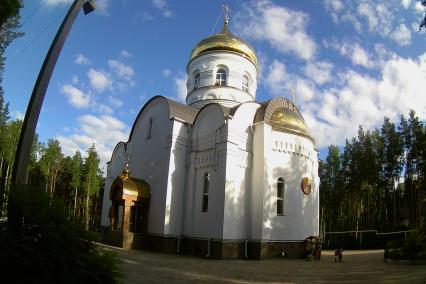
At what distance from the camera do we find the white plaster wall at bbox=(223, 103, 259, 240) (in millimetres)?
14977

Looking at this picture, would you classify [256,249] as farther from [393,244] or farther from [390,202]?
[390,202]

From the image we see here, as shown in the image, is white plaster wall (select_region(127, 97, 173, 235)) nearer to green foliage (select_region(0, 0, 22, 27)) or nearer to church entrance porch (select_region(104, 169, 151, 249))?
church entrance porch (select_region(104, 169, 151, 249))

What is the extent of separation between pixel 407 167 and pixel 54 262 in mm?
30863

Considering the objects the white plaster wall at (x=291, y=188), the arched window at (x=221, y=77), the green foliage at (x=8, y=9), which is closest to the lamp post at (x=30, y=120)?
the green foliage at (x=8, y=9)

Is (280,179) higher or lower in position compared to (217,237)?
higher

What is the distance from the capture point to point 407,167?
29.9 m

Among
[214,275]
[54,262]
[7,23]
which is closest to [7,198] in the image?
[54,262]

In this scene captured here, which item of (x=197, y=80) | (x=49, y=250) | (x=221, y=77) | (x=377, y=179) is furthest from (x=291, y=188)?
(x=377, y=179)

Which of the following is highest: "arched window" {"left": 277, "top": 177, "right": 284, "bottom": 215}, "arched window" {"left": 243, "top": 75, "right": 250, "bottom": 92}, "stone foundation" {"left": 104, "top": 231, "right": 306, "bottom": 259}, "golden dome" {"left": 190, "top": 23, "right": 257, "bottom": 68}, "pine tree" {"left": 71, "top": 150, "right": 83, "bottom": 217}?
"golden dome" {"left": 190, "top": 23, "right": 257, "bottom": 68}

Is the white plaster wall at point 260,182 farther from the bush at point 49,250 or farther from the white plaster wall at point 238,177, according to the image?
the bush at point 49,250

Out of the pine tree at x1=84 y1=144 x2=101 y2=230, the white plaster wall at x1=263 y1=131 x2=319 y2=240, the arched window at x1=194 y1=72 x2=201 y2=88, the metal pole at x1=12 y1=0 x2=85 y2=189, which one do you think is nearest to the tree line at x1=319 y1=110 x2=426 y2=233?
the white plaster wall at x1=263 y1=131 x2=319 y2=240

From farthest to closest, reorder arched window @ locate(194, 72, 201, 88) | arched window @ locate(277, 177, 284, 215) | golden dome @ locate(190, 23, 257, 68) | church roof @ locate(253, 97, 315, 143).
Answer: arched window @ locate(194, 72, 201, 88) < golden dome @ locate(190, 23, 257, 68) < church roof @ locate(253, 97, 315, 143) < arched window @ locate(277, 177, 284, 215)

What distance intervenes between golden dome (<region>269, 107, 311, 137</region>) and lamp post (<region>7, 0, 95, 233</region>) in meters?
12.3

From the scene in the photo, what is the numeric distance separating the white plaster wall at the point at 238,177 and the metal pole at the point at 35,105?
10.5 metres
